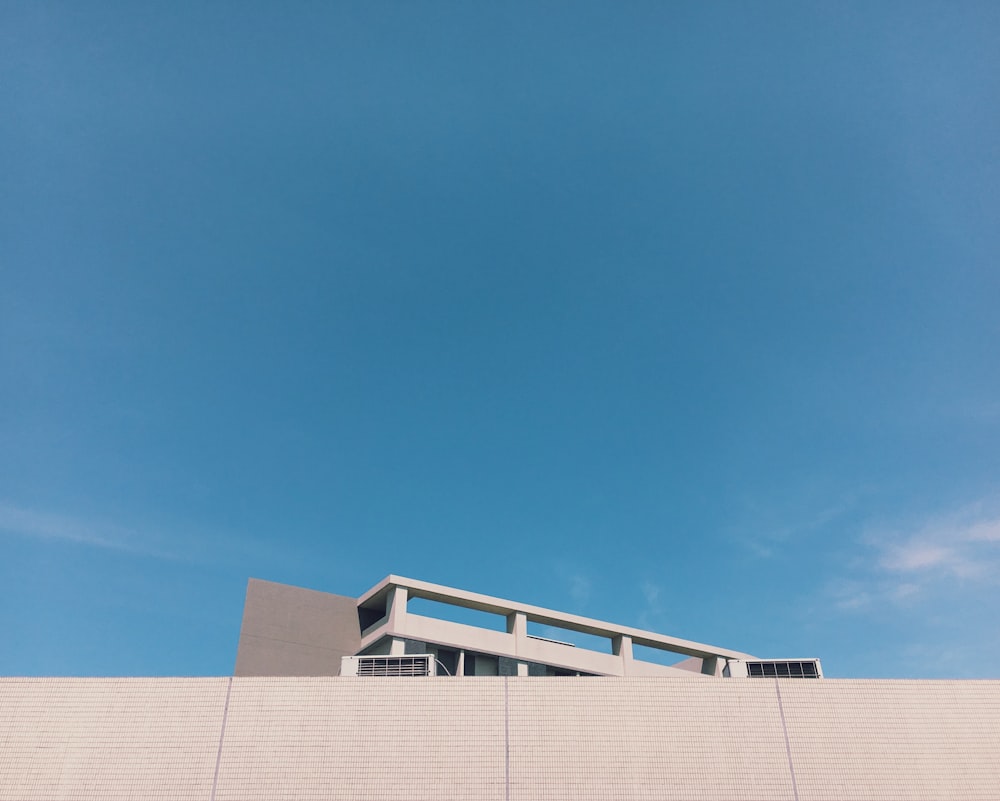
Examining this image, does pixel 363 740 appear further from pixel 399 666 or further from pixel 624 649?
pixel 624 649

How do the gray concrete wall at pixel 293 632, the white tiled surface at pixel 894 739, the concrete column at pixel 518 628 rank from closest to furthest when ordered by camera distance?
the white tiled surface at pixel 894 739 < the gray concrete wall at pixel 293 632 < the concrete column at pixel 518 628

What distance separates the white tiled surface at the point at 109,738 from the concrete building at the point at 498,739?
4 cm

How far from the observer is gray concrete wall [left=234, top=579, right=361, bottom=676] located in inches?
1772

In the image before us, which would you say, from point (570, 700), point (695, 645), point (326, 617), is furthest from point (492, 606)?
point (570, 700)

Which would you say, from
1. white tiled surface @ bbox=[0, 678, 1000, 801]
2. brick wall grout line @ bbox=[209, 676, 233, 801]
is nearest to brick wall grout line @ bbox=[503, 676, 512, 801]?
white tiled surface @ bbox=[0, 678, 1000, 801]

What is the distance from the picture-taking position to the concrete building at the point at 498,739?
2470 cm

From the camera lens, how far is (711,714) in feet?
86.2

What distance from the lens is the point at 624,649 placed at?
5503 centimetres

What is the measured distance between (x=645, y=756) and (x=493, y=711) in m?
5.15

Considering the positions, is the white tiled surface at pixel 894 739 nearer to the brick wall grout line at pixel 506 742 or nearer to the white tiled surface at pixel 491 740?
the white tiled surface at pixel 491 740

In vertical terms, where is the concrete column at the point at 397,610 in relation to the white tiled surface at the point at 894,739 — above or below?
above

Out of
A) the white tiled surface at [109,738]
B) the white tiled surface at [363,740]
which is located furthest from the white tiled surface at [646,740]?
the white tiled surface at [109,738]

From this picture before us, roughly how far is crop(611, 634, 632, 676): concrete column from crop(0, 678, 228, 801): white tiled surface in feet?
114

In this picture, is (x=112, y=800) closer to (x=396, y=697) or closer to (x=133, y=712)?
(x=133, y=712)
